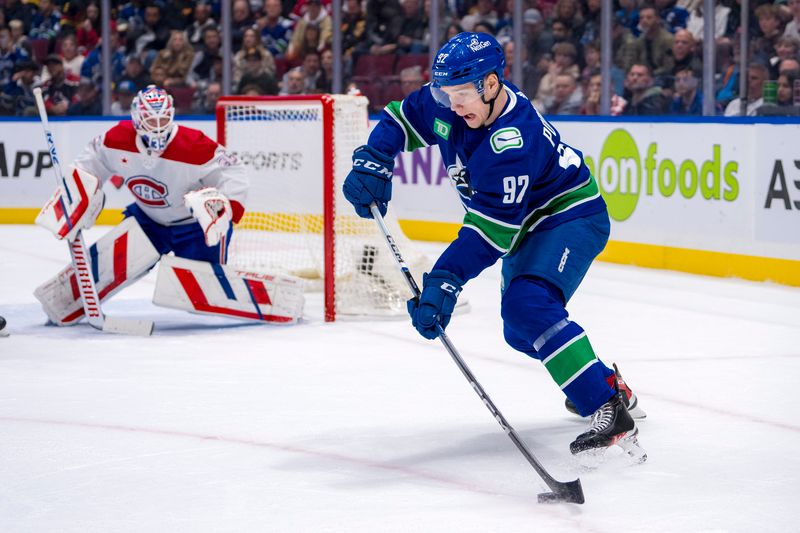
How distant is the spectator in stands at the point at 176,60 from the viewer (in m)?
9.30

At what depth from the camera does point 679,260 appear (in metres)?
6.75

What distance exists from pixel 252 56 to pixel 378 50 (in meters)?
0.95

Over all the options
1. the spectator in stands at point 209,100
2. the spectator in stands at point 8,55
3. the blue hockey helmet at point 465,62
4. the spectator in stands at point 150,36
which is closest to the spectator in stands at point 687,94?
the spectator in stands at point 209,100

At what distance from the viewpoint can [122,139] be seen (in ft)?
16.3

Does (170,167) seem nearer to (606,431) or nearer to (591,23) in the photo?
(606,431)

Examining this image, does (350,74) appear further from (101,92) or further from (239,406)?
(239,406)

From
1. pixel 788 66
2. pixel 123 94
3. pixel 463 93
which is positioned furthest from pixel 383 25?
pixel 463 93

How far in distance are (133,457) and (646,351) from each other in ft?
7.02

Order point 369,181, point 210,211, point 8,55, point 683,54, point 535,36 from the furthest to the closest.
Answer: point 8,55 → point 535,36 → point 683,54 → point 210,211 → point 369,181

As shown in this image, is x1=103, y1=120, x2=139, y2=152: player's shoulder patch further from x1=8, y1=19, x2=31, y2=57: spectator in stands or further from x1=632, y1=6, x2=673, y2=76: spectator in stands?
x1=8, y1=19, x2=31, y2=57: spectator in stands

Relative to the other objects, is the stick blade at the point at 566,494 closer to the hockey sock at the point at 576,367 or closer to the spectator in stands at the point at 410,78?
the hockey sock at the point at 576,367

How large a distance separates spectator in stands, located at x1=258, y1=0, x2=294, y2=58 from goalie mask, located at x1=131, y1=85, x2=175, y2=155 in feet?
14.0

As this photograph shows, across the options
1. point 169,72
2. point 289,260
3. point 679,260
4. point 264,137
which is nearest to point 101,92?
point 169,72

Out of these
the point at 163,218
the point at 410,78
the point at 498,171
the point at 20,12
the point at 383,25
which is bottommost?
the point at 163,218
